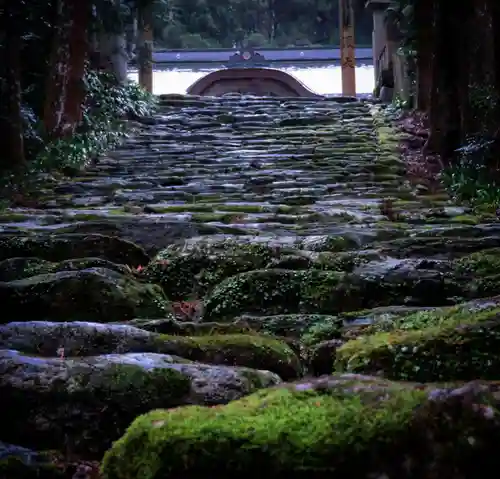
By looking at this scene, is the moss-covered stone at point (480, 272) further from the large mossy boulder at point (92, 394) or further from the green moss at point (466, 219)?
the green moss at point (466, 219)

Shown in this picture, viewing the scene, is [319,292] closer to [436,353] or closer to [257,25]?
[436,353]

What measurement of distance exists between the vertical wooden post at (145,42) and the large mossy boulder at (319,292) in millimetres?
8986

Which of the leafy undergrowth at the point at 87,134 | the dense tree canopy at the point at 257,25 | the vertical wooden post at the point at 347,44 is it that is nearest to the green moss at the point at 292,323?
the leafy undergrowth at the point at 87,134

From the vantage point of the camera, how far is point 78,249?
388cm

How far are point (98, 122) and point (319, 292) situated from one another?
743 cm

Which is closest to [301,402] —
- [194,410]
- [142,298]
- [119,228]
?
[194,410]

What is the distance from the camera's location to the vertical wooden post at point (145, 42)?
39.1ft

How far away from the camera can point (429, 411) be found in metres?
1.55

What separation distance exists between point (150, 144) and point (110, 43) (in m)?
2.62

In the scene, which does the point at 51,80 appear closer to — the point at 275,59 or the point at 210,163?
the point at 210,163

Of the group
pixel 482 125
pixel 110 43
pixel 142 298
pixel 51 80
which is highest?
pixel 110 43

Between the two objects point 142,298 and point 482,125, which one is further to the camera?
point 482,125

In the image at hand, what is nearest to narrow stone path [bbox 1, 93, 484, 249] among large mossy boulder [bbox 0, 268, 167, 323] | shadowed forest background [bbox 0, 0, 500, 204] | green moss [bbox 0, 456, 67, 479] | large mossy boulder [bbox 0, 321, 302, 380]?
shadowed forest background [bbox 0, 0, 500, 204]

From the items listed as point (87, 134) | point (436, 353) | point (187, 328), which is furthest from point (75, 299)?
point (87, 134)
